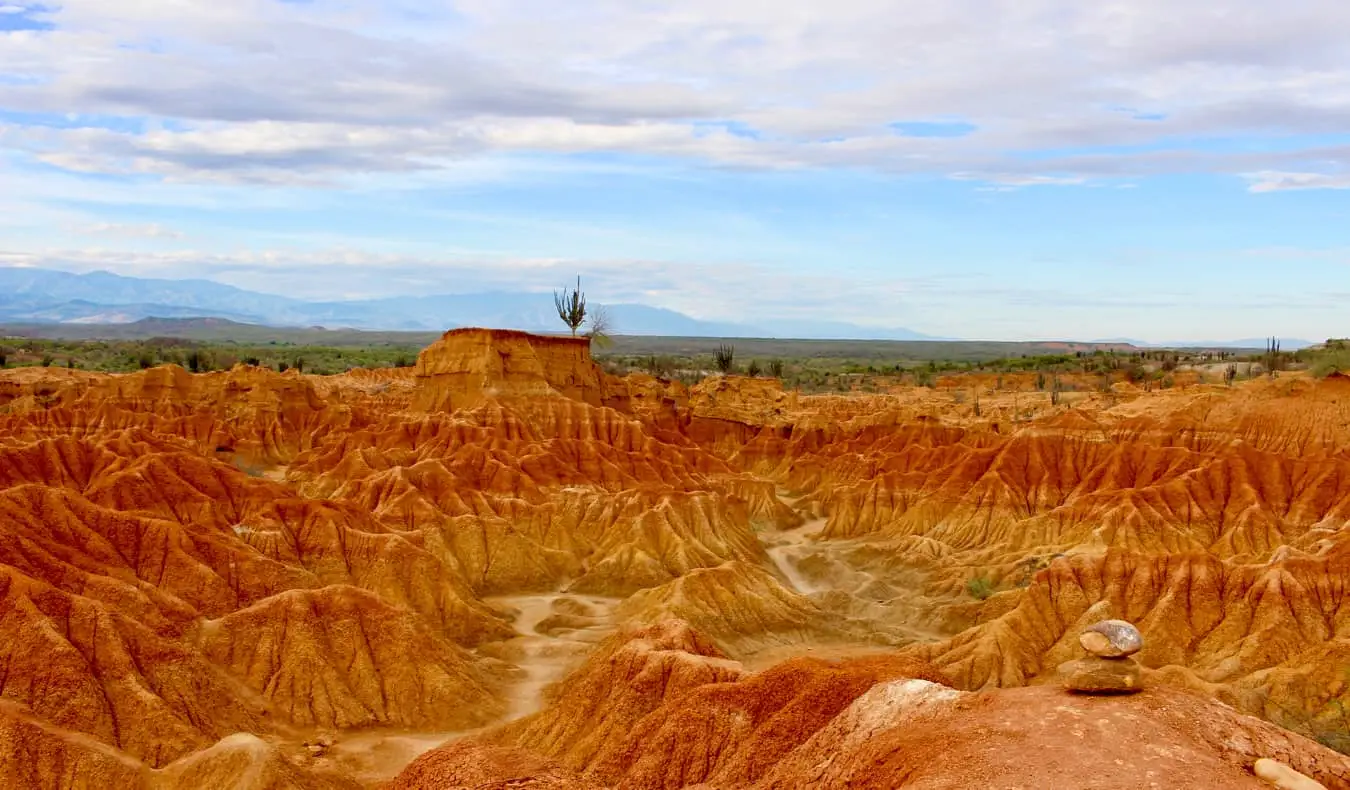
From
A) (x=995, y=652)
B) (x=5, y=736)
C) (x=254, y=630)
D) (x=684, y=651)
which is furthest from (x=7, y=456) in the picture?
(x=995, y=652)

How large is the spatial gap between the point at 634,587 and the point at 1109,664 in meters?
35.8

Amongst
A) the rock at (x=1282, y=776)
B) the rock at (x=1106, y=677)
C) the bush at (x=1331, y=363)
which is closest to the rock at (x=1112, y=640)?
the rock at (x=1106, y=677)

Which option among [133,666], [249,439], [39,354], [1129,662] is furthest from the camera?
[39,354]

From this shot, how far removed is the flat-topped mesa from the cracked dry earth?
244 mm

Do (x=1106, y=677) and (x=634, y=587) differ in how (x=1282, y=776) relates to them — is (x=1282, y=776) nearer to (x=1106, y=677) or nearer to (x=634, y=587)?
(x=1106, y=677)

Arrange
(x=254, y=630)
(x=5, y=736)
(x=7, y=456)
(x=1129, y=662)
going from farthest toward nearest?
(x=7, y=456), (x=254, y=630), (x=5, y=736), (x=1129, y=662)

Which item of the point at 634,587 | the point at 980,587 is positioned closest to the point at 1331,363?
the point at 980,587

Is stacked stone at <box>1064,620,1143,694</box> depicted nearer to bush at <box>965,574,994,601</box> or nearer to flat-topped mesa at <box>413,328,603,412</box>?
bush at <box>965,574,994,601</box>

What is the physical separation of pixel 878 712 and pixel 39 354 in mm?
166593

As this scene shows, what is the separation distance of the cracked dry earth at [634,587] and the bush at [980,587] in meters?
0.26

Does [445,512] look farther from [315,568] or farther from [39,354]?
[39,354]

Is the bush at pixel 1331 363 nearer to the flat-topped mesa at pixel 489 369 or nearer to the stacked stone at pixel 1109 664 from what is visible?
the flat-topped mesa at pixel 489 369

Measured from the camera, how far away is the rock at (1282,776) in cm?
1586

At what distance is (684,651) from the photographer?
104 feet
